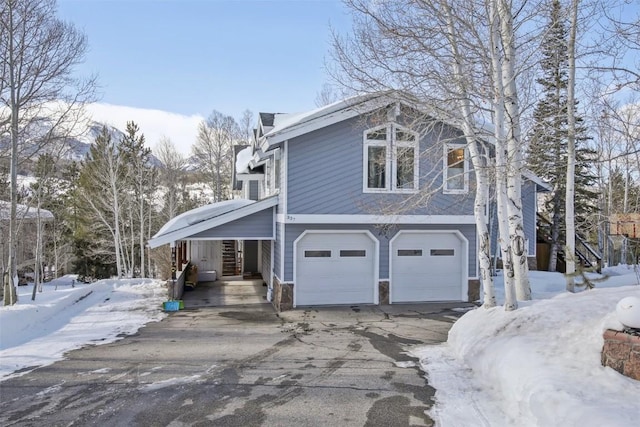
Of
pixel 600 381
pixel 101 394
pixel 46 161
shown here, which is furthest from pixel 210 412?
pixel 46 161

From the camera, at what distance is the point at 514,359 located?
5.74m

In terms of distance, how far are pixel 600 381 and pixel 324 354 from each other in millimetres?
4481

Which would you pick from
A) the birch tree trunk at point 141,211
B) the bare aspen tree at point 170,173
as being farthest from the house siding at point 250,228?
the bare aspen tree at point 170,173

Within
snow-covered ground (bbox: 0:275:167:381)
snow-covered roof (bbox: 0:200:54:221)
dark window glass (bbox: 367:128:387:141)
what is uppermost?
dark window glass (bbox: 367:128:387:141)

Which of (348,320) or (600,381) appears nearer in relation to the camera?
(600,381)

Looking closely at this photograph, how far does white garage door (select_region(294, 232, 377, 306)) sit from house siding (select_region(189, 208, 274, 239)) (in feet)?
3.81

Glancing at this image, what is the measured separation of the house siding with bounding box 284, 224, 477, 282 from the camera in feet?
39.6

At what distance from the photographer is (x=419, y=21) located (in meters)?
8.05

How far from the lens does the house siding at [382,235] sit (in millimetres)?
12078

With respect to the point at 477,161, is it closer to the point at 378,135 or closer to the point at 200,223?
the point at 378,135

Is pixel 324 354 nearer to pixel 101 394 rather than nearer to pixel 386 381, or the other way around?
pixel 386 381

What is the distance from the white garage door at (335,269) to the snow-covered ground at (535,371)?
15.2ft

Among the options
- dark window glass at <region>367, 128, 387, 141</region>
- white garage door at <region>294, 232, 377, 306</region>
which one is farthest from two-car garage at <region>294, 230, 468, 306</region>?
dark window glass at <region>367, 128, 387, 141</region>

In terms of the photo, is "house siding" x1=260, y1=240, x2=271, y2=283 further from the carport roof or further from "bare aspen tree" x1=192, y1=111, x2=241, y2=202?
"bare aspen tree" x1=192, y1=111, x2=241, y2=202
